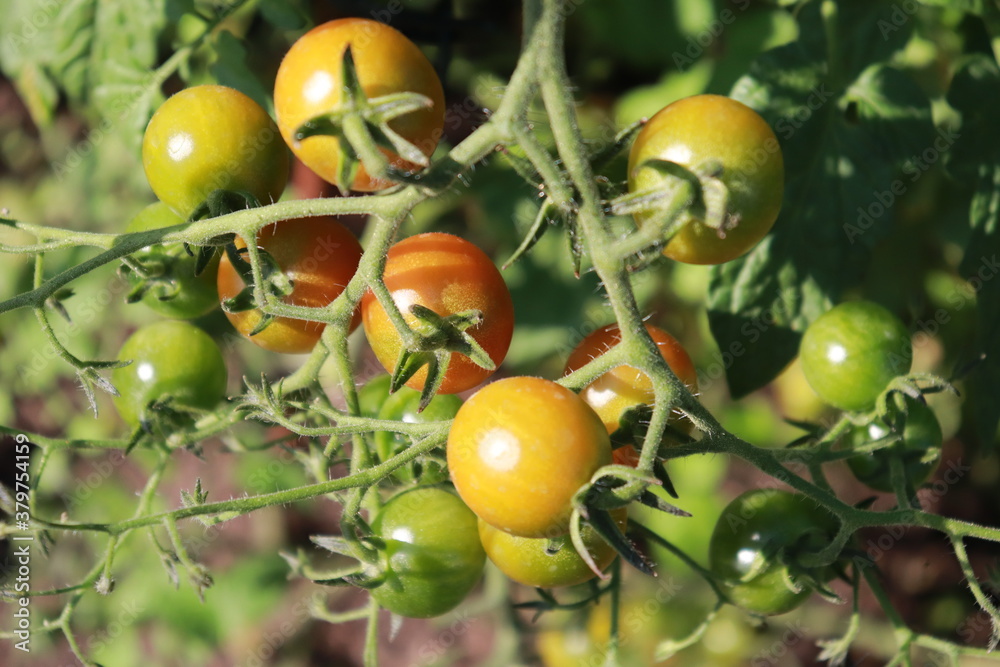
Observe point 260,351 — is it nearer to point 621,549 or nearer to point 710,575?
point 710,575

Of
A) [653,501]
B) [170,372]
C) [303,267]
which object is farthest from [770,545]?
[170,372]

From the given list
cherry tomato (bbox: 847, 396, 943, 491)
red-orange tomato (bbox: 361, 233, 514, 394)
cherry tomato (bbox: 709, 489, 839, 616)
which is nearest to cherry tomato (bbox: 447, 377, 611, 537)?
red-orange tomato (bbox: 361, 233, 514, 394)

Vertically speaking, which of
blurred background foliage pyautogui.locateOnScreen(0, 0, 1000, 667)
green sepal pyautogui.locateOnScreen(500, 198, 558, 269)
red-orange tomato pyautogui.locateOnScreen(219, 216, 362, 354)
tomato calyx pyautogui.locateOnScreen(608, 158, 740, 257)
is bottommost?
blurred background foliage pyautogui.locateOnScreen(0, 0, 1000, 667)

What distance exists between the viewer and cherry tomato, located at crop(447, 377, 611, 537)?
62 cm

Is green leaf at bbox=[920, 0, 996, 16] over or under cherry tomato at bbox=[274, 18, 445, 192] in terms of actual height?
under

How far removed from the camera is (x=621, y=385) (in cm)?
82

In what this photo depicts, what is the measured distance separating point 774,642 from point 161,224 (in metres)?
1.59

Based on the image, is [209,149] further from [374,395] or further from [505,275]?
[505,275]

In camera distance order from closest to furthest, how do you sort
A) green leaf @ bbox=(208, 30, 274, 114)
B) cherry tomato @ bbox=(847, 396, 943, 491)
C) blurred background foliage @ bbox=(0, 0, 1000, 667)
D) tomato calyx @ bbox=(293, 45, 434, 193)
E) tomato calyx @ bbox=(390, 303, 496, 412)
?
tomato calyx @ bbox=(293, 45, 434, 193) → tomato calyx @ bbox=(390, 303, 496, 412) → cherry tomato @ bbox=(847, 396, 943, 491) → green leaf @ bbox=(208, 30, 274, 114) → blurred background foliage @ bbox=(0, 0, 1000, 667)

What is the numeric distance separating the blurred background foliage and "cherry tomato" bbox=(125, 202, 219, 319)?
39 centimetres

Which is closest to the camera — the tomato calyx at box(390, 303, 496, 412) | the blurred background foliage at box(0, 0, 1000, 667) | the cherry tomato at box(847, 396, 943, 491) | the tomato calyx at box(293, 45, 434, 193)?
the tomato calyx at box(293, 45, 434, 193)

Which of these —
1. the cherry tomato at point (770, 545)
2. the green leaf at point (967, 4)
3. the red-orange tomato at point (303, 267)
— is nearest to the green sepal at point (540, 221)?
the red-orange tomato at point (303, 267)

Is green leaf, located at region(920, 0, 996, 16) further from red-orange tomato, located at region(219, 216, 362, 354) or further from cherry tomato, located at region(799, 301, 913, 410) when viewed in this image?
red-orange tomato, located at region(219, 216, 362, 354)

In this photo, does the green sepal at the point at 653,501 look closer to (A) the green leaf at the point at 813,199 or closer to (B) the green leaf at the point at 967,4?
(A) the green leaf at the point at 813,199
